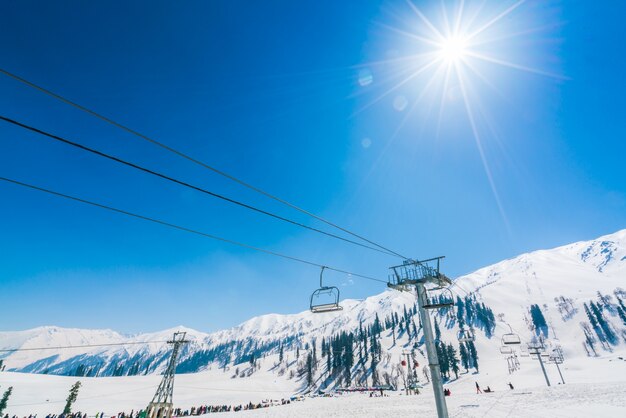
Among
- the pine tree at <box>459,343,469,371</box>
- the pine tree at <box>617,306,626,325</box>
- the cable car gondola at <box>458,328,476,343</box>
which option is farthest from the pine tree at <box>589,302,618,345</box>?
the pine tree at <box>459,343,469,371</box>

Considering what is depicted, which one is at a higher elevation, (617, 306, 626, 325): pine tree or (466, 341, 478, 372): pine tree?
(617, 306, 626, 325): pine tree

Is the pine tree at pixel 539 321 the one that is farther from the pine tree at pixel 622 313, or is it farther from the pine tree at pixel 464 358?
the pine tree at pixel 464 358

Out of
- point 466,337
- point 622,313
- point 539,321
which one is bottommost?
point 466,337

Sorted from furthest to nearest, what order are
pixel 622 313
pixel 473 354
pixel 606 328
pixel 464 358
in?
pixel 606 328, pixel 622 313, pixel 473 354, pixel 464 358

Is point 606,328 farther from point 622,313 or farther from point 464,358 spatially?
point 464,358

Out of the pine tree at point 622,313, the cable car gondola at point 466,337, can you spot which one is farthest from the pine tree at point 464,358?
the pine tree at point 622,313

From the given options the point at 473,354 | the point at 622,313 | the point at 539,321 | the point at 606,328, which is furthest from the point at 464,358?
the point at 539,321

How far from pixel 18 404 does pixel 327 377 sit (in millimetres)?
105677

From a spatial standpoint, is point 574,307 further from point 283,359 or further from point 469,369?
point 283,359

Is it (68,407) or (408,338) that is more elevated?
(408,338)

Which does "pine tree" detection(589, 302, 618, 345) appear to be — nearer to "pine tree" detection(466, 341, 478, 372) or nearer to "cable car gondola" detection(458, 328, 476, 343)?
"cable car gondola" detection(458, 328, 476, 343)

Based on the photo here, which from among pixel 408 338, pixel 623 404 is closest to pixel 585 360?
pixel 623 404

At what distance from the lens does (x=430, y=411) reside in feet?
102

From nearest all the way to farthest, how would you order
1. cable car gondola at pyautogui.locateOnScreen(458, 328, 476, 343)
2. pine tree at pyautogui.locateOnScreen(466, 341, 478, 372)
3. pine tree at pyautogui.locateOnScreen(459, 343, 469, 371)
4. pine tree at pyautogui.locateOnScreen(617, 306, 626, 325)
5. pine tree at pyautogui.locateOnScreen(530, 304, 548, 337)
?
1. cable car gondola at pyautogui.locateOnScreen(458, 328, 476, 343)
2. pine tree at pyautogui.locateOnScreen(466, 341, 478, 372)
3. pine tree at pyautogui.locateOnScreen(459, 343, 469, 371)
4. pine tree at pyautogui.locateOnScreen(617, 306, 626, 325)
5. pine tree at pyautogui.locateOnScreen(530, 304, 548, 337)
